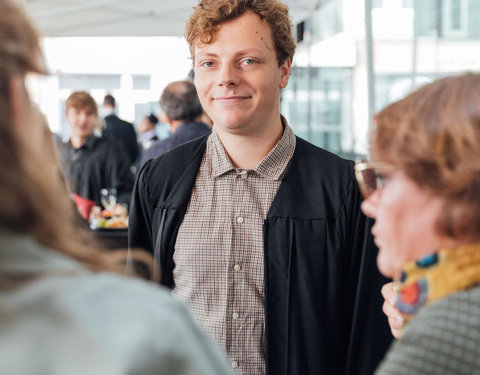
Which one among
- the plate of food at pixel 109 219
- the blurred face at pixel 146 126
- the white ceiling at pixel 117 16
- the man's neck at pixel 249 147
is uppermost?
the white ceiling at pixel 117 16

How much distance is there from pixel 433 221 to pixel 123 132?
8638 millimetres

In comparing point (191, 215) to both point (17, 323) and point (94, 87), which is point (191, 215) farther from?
point (94, 87)

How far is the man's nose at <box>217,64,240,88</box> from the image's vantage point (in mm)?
2000

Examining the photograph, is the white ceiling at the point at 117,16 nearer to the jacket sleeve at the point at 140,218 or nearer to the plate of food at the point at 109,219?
the plate of food at the point at 109,219

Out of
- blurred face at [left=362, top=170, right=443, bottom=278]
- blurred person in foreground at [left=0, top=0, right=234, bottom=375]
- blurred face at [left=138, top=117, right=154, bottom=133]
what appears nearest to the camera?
blurred person in foreground at [left=0, top=0, right=234, bottom=375]

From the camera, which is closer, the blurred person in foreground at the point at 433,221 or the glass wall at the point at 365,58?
the blurred person in foreground at the point at 433,221

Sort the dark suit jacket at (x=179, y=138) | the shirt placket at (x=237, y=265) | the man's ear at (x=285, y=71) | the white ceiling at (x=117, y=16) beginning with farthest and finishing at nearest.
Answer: the white ceiling at (x=117, y=16)
the dark suit jacket at (x=179, y=138)
the man's ear at (x=285, y=71)
the shirt placket at (x=237, y=265)

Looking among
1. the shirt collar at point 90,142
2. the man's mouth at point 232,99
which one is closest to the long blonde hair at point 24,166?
the man's mouth at point 232,99

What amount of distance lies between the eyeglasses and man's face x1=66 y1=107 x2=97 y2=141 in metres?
4.13

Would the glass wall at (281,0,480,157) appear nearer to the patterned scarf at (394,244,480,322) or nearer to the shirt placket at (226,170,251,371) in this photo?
the patterned scarf at (394,244,480,322)

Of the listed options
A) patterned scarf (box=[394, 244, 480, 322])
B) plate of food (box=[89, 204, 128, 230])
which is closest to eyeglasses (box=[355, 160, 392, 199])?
patterned scarf (box=[394, 244, 480, 322])

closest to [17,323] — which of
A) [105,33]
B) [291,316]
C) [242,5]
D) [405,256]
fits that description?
[405,256]

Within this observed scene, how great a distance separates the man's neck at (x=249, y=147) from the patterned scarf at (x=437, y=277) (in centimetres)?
105

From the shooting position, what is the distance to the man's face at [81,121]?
201 inches
